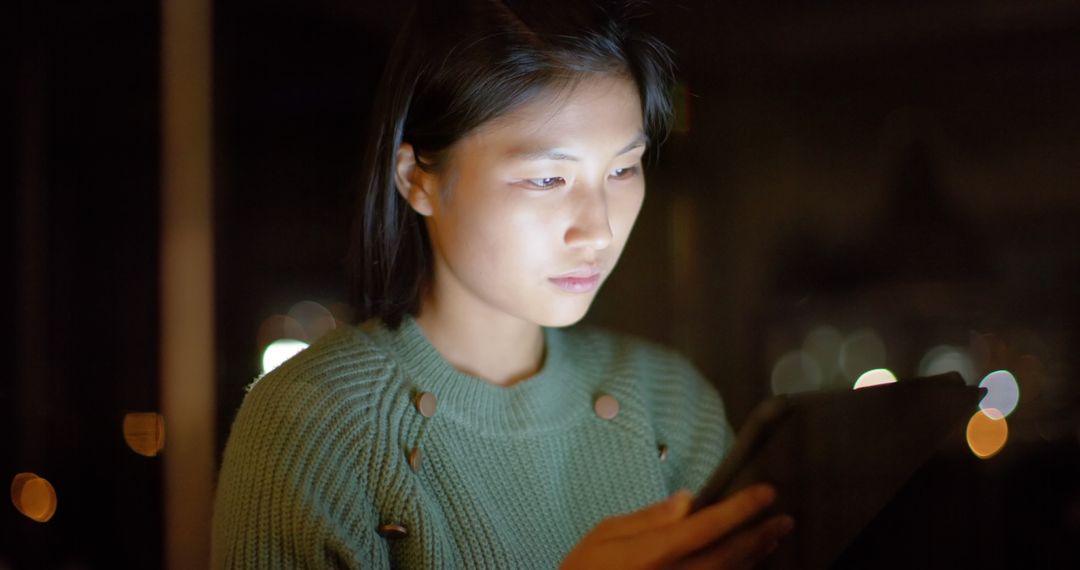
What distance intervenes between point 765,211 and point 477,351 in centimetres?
31

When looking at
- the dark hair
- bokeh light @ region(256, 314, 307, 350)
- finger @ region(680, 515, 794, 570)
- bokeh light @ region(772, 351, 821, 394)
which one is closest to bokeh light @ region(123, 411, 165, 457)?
bokeh light @ region(256, 314, 307, 350)

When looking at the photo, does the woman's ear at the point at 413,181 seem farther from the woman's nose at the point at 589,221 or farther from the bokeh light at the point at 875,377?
the bokeh light at the point at 875,377

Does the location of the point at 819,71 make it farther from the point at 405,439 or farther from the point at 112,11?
the point at 112,11

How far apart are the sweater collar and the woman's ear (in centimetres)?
12

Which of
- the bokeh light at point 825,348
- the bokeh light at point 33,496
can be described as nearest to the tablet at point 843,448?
the bokeh light at point 825,348

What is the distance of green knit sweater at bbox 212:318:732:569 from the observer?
0.66 meters

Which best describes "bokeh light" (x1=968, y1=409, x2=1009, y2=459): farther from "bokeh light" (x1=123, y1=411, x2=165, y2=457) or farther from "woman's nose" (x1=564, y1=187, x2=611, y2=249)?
"bokeh light" (x1=123, y1=411, x2=165, y2=457)

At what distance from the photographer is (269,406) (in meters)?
0.69

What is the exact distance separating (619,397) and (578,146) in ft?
0.92

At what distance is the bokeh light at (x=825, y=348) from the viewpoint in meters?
0.80

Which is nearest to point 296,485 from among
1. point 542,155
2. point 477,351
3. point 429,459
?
point 429,459

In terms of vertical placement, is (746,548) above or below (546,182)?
below

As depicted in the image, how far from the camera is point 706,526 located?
0.58 metres

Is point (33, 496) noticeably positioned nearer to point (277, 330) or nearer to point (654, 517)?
point (277, 330)
